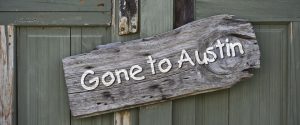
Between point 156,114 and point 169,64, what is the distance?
0.71ft

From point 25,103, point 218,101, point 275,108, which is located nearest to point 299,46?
point 275,108

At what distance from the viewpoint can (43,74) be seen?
Answer: 197cm

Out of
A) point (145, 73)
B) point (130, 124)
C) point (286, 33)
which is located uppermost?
point (286, 33)

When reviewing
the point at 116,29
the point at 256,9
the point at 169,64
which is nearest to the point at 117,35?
the point at 116,29

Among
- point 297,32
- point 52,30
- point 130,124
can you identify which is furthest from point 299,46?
point 52,30

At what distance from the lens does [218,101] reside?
1.97 metres

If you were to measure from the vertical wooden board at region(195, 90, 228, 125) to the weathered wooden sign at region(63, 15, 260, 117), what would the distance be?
3.2 inches

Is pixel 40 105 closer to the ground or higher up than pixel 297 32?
closer to the ground

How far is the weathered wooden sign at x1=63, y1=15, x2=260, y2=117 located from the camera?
1876 mm

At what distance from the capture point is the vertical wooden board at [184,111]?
1.96m

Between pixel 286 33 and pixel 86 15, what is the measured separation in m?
0.82

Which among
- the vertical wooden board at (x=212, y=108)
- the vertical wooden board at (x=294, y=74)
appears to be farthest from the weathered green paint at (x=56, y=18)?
the vertical wooden board at (x=294, y=74)

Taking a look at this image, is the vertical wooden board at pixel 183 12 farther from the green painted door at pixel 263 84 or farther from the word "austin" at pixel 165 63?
the word "austin" at pixel 165 63

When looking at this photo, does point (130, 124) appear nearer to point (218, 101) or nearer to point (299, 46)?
point (218, 101)
